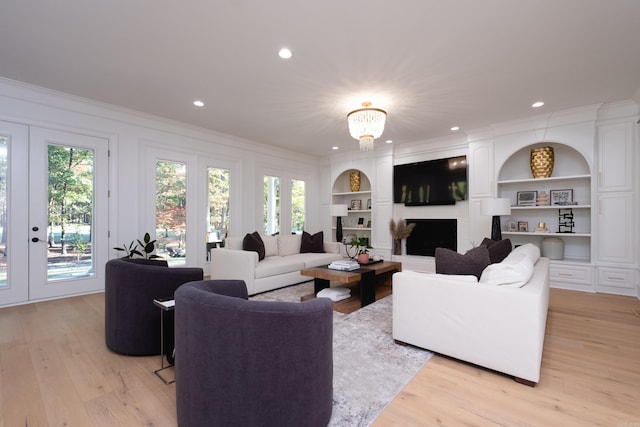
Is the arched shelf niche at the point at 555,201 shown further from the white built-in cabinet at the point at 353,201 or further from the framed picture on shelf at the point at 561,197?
the white built-in cabinet at the point at 353,201

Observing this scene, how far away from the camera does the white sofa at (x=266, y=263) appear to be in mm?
4090

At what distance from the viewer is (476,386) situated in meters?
1.99

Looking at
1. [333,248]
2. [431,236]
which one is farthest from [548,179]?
[333,248]

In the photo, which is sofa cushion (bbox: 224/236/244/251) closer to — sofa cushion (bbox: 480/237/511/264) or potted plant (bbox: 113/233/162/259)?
potted plant (bbox: 113/233/162/259)

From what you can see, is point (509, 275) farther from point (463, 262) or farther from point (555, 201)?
point (555, 201)

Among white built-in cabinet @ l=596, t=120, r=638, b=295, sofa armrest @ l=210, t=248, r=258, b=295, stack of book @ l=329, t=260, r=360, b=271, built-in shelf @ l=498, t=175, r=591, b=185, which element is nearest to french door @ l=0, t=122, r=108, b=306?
sofa armrest @ l=210, t=248, r=258, b=295

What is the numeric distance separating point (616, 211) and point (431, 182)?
8.87 ft

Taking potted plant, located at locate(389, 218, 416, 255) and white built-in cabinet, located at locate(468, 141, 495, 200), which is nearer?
white built-in cabinet, located at locate(468, 141, 495, 200)

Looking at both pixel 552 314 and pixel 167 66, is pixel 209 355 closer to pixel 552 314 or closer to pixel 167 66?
pixel 167 66

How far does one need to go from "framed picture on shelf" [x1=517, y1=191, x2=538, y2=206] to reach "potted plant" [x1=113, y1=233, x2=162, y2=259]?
598 cm

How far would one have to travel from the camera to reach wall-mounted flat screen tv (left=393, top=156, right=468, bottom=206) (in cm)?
565

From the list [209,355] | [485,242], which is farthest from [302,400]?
[485,242]

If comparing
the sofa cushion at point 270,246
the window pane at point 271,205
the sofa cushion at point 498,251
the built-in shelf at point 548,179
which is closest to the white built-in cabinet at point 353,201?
the window pane at point 271,205

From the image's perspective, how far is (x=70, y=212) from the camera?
13.2 feet
